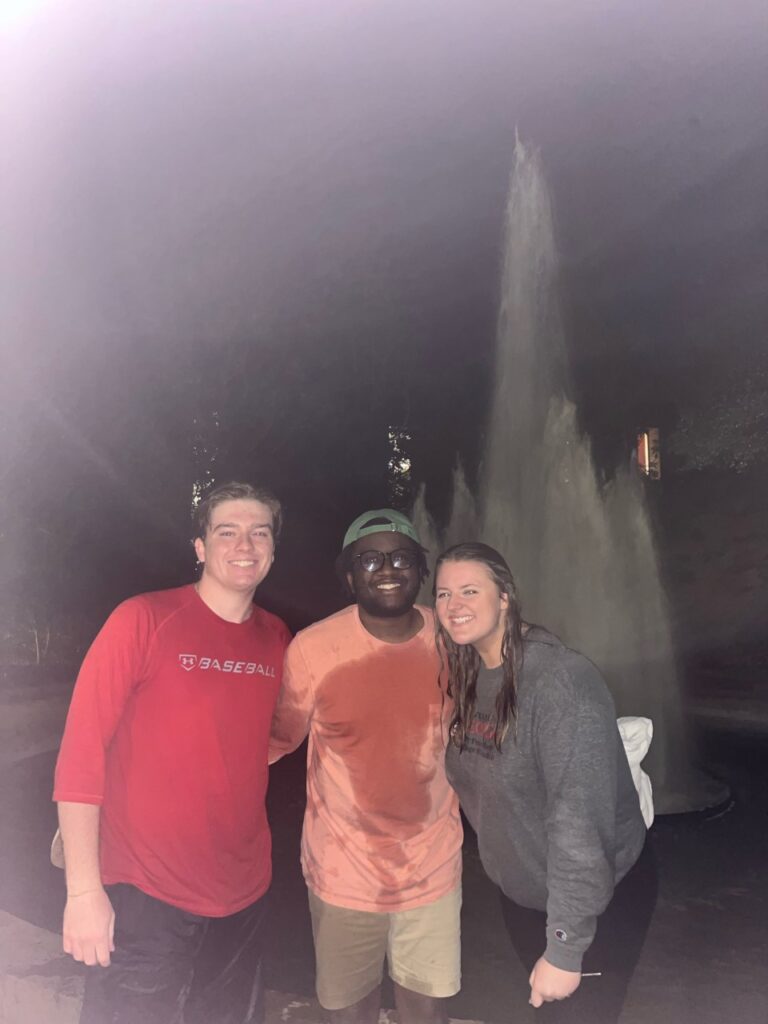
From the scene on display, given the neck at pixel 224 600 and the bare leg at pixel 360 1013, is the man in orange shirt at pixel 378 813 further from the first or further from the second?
the neck at pixel 224 600

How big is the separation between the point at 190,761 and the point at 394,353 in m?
25.1

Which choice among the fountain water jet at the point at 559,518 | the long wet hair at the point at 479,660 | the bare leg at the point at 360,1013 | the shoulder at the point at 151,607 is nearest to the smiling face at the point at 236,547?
the shoulder at the point at 151,607

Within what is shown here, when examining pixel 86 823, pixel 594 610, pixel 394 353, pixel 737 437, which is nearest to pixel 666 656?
pixel 594 610

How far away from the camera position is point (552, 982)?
1808 mm

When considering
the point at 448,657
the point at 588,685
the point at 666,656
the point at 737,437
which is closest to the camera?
the point at 588,685

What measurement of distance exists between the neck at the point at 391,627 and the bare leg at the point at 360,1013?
1.21 m

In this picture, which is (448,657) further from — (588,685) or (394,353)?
(394,353)

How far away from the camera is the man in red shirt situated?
198cm

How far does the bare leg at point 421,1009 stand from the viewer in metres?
2.38

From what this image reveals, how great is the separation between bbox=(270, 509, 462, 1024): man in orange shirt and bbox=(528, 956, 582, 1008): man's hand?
0.59 metres

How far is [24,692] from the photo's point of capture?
27.8ft

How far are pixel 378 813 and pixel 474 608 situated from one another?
2.70 ft

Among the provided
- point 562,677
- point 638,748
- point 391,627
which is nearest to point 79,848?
point 391,627

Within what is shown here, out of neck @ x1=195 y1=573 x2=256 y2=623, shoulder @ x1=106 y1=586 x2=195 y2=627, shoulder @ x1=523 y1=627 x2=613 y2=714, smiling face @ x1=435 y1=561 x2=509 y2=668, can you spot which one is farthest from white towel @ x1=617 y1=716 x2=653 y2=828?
shoulder @ x1=106 y1=586 x2=195 y2=627
